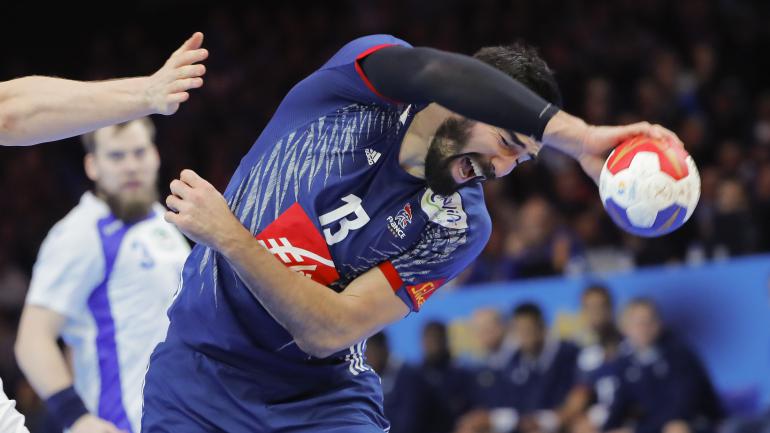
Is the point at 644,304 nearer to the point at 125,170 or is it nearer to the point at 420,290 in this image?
the point at 125,170

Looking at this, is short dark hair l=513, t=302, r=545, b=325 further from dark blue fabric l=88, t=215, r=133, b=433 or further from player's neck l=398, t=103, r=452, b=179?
player's neck l=398, t=103, r=452, b=179

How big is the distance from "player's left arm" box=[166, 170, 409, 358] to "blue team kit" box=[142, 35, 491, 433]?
12 cm

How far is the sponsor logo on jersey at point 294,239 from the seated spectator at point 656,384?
577 cm

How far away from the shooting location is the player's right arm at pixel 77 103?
148 inches

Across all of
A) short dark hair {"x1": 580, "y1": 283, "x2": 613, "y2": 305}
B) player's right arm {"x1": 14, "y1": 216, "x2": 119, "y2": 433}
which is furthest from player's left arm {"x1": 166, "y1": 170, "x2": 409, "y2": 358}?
short dark hair {"x1": 580, "y1": 283, "x2": 613, "y2": 305}

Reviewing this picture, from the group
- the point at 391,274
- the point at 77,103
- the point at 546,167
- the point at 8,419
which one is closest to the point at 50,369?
the point at 8,419

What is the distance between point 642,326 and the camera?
380 inches

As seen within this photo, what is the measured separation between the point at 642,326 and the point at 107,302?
5302 mm

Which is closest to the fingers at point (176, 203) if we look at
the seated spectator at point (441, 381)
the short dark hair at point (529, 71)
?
the short dark hair at point (529, 71)

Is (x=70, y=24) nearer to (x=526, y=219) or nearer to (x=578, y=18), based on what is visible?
(x=578, y=18)

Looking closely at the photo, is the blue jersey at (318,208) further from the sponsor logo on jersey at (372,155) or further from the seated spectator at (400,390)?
the seated spectator at (400,390)

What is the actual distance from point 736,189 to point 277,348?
298 inches

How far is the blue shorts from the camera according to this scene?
165 inches

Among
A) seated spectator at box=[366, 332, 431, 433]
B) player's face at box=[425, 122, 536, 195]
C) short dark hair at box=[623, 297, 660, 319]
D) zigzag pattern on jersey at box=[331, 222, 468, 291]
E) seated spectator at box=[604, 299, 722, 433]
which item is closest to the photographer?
player's face at box=[425, 122, 536, 195]
